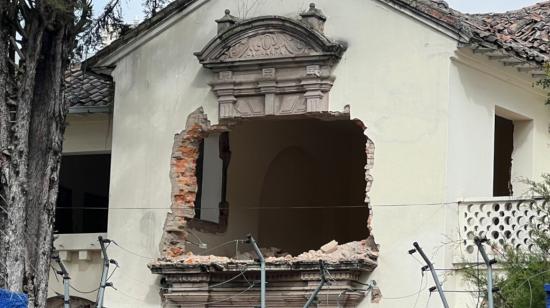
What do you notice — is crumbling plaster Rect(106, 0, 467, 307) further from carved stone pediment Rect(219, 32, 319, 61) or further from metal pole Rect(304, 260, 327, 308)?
metal pole Rect(304, 260, 327, 308)

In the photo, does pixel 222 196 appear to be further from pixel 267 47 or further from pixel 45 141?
pixel 45 141

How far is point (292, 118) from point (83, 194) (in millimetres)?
5645

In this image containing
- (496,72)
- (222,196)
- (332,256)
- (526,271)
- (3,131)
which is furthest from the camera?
(222,196)

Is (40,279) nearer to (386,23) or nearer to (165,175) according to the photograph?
(165,175)

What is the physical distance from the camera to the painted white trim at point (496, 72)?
18469 millimetres

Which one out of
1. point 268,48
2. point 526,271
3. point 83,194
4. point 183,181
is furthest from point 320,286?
point 83,194

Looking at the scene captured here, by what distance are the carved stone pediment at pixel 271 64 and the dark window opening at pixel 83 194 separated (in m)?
4.31

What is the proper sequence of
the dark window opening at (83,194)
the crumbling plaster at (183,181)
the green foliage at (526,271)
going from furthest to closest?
the dark window opening at (83,194), the crumbling plaster at (183,181), the green foliage at (526,271)

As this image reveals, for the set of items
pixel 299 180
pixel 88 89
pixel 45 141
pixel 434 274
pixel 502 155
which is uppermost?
pixel 88 89

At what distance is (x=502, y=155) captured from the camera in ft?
76.3

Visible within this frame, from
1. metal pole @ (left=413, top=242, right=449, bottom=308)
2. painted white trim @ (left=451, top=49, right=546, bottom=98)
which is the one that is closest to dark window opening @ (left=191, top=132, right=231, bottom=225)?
painted white trim @ (left=451, top=49, right=546, bottom=98)

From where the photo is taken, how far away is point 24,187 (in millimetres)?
18719

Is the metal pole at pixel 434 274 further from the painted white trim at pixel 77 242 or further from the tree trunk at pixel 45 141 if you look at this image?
the painted white trim at pixel 77 242

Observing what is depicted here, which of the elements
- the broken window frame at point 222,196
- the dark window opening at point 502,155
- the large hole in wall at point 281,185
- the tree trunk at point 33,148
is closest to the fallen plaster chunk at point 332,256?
the large hole in wall at point 281,185
